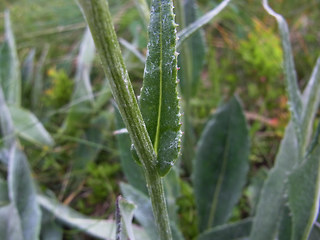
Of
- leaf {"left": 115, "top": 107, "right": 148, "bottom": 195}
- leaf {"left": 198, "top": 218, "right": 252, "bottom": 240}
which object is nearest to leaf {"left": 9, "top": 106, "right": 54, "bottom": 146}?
leaf {"left": 115, "top": 107, "right": 148, "bottom": 195}

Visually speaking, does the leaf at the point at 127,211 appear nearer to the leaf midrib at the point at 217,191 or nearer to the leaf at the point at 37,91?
the leaf midrib at the point at 217,191

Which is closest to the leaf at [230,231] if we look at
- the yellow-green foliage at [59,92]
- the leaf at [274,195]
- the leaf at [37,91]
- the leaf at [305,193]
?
the leaf at [274,195]

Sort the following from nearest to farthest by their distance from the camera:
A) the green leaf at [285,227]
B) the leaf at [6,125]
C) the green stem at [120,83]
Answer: the green stem at [120,83] < the green leaf at [285,227] < the leaf at [6,125]

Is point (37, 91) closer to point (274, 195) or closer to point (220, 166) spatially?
point (220, 166)

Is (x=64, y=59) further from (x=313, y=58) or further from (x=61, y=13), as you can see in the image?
(x=313, y=58)

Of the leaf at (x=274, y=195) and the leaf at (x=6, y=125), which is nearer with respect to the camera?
the leaf at (x=274, y=195)

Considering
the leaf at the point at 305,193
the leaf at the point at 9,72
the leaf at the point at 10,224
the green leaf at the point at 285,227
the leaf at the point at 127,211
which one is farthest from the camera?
the leaf at the point at 9,72

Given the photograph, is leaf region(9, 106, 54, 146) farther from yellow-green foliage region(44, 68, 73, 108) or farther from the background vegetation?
yellow-green foliage region(44, 68, 73, 108)

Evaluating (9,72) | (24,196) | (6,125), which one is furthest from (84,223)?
(9,72)
